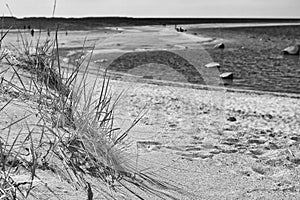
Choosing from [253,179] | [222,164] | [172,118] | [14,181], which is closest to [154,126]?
[172,118]

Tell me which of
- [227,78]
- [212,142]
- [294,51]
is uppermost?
[212,142]

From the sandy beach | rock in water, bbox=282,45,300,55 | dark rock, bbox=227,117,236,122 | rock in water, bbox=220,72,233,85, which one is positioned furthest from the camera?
rock in water, bbox=282,45,300,55

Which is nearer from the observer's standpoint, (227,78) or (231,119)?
(231,119)

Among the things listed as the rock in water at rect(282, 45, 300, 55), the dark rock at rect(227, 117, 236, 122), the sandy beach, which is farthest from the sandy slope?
the rock in water at rect(282, 45, 300, 55)

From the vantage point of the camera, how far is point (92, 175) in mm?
2760

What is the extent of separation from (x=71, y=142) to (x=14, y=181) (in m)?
0.70

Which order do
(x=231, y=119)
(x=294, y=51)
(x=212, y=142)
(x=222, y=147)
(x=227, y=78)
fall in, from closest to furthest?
(x=222, y=147) < (x=212, y=142) < (x=231, y=119) < (x=227, y=78) < (x=294, y=51)

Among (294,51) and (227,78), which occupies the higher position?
(294,51)

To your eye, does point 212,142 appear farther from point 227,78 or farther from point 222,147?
point 227,78

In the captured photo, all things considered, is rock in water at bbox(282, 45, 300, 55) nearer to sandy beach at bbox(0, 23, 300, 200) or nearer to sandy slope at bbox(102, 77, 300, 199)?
sandy beach at bbox(0, 23, 300, 200)

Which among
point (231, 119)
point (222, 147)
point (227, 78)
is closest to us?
point (222, 147)

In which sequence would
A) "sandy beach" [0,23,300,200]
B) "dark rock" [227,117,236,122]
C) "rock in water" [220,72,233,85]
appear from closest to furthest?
"sandy beach" [0,23,300,200], "dark rock" [227,117,236,122], "rock in water" [220,72,233,85]

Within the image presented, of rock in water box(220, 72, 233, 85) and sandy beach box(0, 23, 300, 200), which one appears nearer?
sandy beach box(0, 23, 300, 200)

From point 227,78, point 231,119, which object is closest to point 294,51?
point 227,78
